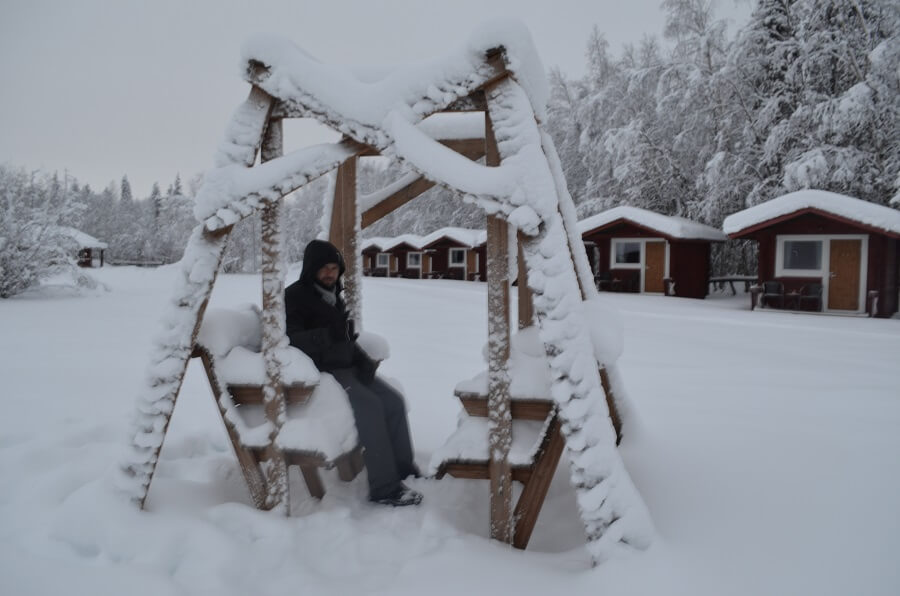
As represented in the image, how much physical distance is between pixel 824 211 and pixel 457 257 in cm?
1965

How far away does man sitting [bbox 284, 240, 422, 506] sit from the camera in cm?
282

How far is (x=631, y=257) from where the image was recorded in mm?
20844

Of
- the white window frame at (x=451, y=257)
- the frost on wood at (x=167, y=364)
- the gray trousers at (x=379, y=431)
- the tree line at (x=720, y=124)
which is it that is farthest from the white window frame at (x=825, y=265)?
the white window frame at (x=451, y=257)

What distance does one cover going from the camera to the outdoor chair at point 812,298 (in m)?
15.2

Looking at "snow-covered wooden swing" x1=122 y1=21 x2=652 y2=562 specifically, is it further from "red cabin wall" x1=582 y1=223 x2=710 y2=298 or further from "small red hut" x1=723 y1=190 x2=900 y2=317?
"red cabin wall" x1=582 y1=223 x2=710 y2=298

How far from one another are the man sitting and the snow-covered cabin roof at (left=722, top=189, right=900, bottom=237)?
49.3 ft

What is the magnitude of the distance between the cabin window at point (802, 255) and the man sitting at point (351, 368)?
53.5 feet

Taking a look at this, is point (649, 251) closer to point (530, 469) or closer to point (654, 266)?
point (654, 266)

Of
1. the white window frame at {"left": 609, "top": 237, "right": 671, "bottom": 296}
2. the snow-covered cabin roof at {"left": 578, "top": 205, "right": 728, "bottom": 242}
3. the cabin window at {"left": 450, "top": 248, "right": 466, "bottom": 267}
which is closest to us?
the snow-covered cabin roof at {"left": 578, "top": 205, "right": 728, "bottom": 242}

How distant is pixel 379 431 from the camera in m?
2.87

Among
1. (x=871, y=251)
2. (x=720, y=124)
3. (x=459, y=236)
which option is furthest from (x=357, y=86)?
(x=459, y=236)

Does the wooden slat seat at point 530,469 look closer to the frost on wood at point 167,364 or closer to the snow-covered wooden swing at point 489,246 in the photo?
the snow-covered wooden swing at point 489,246

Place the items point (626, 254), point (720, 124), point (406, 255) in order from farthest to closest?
1. point (406, 255)
2. point (720, 124)
3. point (626, 254)

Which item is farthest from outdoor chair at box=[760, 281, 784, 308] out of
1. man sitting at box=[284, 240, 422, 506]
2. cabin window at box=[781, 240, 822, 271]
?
man sitting at box=[284, 240, 422, 506]
